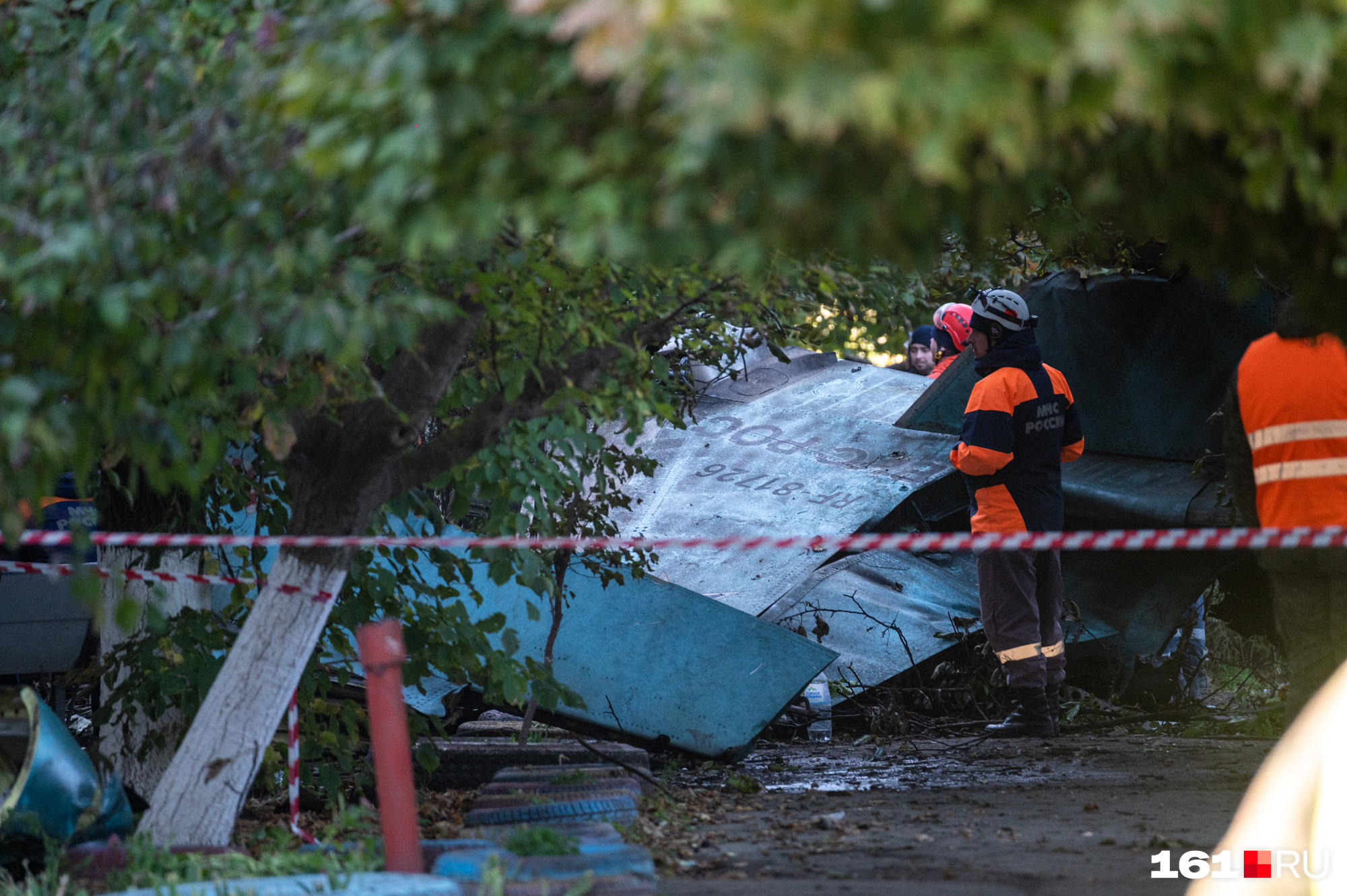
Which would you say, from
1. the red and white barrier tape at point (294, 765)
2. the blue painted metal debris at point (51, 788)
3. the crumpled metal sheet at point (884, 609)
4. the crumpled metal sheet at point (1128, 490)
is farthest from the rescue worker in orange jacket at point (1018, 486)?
the blue painted metal debris at point (51, 788)

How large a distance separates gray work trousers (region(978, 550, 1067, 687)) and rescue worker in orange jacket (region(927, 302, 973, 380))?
2362 mm

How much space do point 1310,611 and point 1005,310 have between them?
2.63 m

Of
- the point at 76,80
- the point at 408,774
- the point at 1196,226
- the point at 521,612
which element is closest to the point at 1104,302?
the point at 521,612

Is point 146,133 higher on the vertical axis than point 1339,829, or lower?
higher

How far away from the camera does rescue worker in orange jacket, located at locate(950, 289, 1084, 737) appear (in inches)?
247

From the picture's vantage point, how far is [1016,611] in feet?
20.6

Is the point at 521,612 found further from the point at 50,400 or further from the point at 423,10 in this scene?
the point at 423,10

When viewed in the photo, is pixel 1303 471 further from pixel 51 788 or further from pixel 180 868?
pixel 51 788

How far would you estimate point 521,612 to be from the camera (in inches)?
254

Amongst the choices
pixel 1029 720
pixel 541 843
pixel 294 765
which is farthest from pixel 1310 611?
pixel 294 765

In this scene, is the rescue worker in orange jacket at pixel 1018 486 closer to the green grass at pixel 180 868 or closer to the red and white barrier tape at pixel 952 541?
the red and white barrier tape at pixel 952 541

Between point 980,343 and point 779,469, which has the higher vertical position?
point 980,343

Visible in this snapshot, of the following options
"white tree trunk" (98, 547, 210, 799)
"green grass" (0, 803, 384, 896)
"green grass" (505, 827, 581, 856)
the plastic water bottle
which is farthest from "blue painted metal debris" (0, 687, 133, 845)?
the plastic water bottle

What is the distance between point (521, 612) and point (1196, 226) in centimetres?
465
